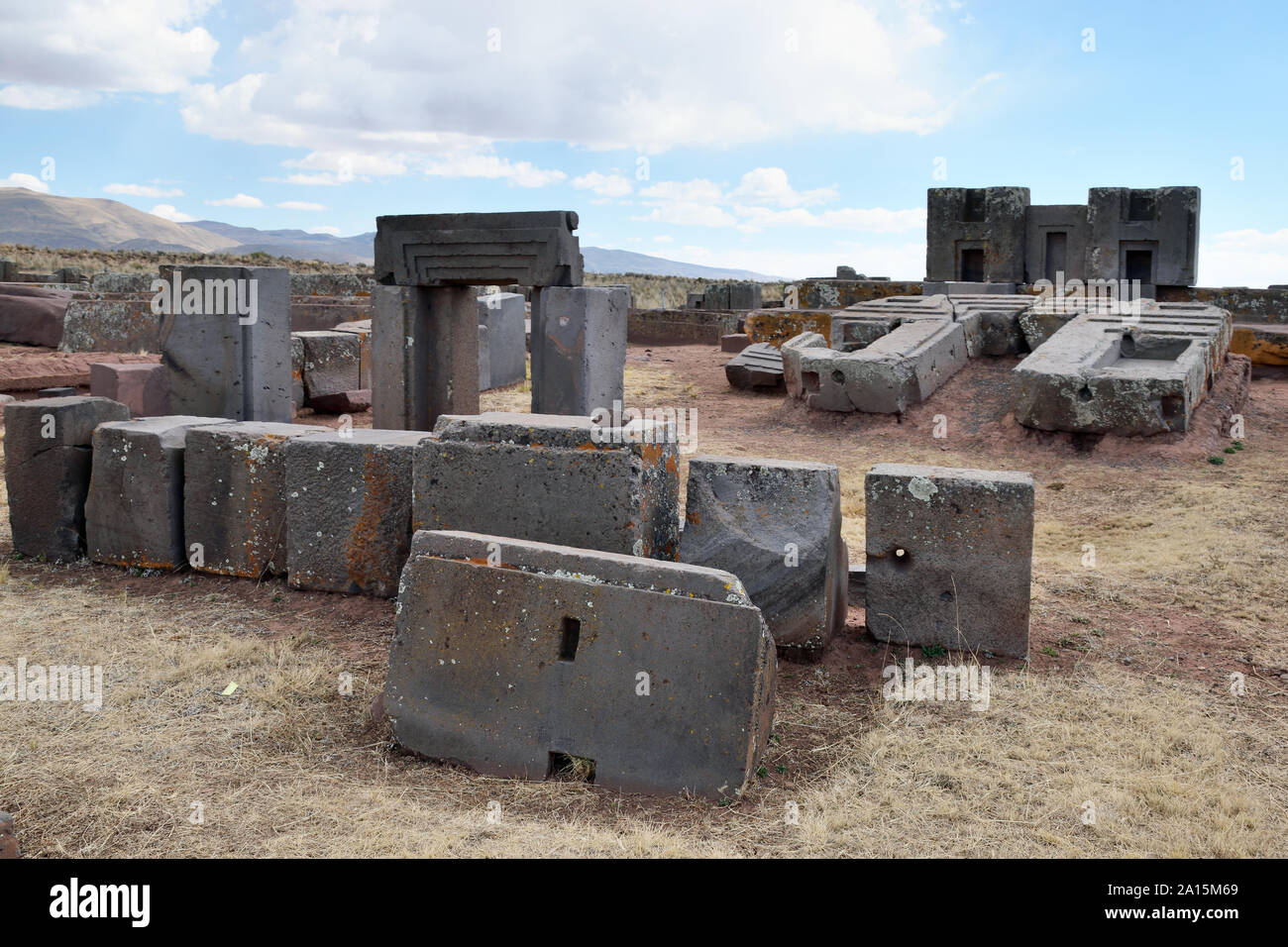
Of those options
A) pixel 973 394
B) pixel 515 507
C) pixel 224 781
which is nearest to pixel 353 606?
pixel 515 507

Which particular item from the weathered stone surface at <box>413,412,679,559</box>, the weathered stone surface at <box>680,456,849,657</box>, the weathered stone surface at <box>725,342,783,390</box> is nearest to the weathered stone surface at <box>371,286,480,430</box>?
the weathered stone surface at <box>413,412,679,559</box>

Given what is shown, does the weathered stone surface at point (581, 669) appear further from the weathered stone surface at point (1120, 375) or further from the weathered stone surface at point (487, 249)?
the weathered stone surface at point (1120, 375)

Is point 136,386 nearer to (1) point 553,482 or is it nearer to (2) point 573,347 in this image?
(2) point 573,347

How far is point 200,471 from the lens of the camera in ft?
19.2

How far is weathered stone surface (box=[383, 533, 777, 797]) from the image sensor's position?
350 centimetres

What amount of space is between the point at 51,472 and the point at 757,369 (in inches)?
363

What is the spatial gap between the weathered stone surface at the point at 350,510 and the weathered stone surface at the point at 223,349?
8.58 feet

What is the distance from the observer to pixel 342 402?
1144 cm

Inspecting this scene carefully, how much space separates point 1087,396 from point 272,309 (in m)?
6.76

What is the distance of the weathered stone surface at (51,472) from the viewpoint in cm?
607

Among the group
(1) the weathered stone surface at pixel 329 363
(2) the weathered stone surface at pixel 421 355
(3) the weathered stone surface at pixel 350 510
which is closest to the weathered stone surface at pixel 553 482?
(3) the weathered stone surface at pixel 350 510
